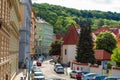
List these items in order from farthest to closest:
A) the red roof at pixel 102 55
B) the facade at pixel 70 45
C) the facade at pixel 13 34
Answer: the facade at pixel 70 45 < the red roof at pixel 102 55 < the facade at pixel 13 34

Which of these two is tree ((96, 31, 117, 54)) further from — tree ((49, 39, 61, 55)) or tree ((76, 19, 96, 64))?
tree ((49, 39, 61, 55))

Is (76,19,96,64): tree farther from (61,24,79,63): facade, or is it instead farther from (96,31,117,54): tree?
(61,24,79,63): facade

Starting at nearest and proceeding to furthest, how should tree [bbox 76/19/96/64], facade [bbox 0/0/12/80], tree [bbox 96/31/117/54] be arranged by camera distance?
facade [bbox 0/0/12/80] → tree [bbox 76/19/96/64] → tree [bbox 96/31/117/54]

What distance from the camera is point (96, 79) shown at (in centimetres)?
4684

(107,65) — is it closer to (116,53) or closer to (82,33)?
(116,53)

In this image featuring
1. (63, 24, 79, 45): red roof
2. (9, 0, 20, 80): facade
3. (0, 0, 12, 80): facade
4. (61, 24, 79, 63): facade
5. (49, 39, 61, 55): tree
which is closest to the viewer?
(0, 0, 12, 80): facade

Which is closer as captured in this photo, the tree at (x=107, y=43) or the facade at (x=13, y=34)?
the facade at (x=13, y=34)

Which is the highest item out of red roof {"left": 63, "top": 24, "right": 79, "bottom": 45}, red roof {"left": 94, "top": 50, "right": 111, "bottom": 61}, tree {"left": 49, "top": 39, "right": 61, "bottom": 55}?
red roof {"left": 63, "top": 24, "right": 79, "bottom": 45}

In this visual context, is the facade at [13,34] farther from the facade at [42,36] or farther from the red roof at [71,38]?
the facade at [42,36]

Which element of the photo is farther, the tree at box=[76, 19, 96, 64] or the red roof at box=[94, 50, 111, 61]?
the red roof at box=[94, 50, 111, 61]

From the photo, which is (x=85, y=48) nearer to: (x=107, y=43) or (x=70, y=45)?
(x=107, y=43)

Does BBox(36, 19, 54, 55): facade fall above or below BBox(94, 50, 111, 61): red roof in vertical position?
above

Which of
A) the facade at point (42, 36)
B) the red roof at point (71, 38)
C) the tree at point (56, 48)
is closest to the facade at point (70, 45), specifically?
the red roof at point (71, 38)

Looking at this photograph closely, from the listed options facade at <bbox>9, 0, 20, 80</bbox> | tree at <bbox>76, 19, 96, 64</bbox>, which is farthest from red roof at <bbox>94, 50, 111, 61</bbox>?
facade at <bbox>9, 0, 20, 80</bbox>
